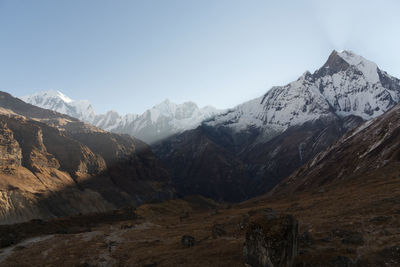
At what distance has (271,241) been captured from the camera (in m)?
23.0

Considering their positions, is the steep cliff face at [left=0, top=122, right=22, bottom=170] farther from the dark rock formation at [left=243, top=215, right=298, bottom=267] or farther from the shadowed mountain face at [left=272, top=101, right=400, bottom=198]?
the dark rock formation at [left=243, top=215, right=298, bottom=267]

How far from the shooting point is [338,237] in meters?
31.5

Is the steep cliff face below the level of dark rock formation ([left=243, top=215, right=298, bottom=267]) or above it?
above

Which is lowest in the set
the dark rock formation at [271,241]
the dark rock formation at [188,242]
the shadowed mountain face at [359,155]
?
the shadowed mountain face at [359,155]

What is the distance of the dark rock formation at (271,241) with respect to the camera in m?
22.7

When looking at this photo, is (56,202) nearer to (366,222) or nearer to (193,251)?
(193,251)

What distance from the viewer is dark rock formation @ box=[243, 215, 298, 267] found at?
22719 millimetres

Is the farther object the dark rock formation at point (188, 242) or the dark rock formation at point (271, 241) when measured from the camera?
the dark rock formation at point (188, 242)

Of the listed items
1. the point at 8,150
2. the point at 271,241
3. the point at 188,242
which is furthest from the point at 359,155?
the point at 8,150

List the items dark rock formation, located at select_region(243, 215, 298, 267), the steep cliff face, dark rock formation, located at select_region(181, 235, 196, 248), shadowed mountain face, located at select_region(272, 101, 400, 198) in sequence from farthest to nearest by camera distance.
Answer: the steep cliff face → shadowed mountain face, located at select_region(272, 101, 400, 198) → dark rock formation, located at select_region(181, 235, 196, 248) → dark rock formation, located at select_region(243, 215, 298, 267)

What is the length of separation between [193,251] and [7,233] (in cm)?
5297

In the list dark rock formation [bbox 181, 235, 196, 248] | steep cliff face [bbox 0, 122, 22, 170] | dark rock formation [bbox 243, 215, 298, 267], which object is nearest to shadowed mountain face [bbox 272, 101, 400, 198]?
dark rock formation [bbox 181, 235, 196, 248]

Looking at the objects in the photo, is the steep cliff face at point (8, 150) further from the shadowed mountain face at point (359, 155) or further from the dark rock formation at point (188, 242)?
the shadowed mountain face at point (359, 155)

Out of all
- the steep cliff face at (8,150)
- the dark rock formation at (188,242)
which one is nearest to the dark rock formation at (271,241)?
the dark rock formation at (188,242)
